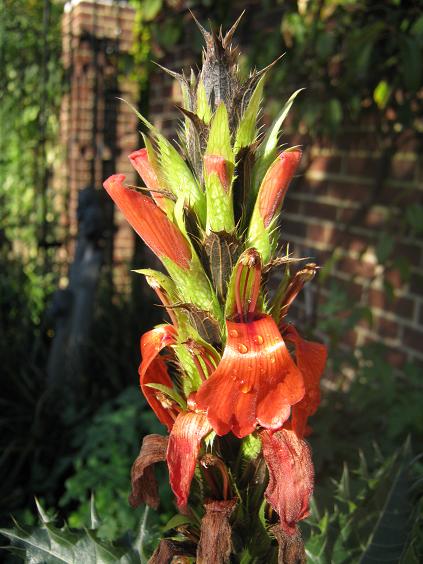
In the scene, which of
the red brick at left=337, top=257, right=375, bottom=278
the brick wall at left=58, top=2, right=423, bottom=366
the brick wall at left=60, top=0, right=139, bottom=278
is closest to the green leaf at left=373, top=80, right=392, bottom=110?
the brick wall at left=58, top=2, right=423, bottom=366

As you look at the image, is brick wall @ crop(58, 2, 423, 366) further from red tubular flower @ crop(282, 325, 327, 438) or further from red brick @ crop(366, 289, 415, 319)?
red tubular flower @ crop(282, 325, 327, 438)

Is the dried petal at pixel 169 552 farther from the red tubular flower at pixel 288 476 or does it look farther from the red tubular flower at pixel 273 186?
the red tubular flower at pixel 273 186

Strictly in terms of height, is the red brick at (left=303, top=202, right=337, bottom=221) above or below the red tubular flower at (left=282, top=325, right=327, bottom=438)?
above

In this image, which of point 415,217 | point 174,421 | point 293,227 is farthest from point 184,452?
point 293,227

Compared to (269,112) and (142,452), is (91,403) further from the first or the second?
(142,452)

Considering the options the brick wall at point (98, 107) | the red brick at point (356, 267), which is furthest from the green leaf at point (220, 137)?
the brick wall at point (98, 107)

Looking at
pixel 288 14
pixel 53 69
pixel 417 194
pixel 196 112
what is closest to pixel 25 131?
pixel 53 69
